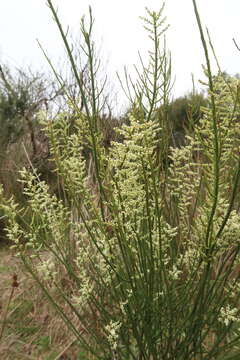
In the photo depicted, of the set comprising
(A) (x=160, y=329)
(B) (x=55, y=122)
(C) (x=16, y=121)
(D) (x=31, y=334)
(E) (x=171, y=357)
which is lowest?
(D) (x=31, y=334)

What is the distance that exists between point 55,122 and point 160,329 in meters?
0.85

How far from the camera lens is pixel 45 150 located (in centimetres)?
850

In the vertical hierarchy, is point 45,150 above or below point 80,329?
above

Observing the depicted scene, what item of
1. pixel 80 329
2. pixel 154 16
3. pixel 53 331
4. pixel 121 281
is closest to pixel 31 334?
pixel 53 331

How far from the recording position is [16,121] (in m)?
9.70

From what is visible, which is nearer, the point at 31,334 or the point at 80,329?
the point at 80,329

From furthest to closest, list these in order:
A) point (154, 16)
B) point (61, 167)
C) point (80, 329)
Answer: point (80, 329) < point (61, 167) < point (154, 16)

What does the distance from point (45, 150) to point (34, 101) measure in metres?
3.17

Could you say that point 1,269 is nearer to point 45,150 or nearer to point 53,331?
point 53,331

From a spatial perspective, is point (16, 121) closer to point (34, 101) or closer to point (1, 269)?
point (34, 101)

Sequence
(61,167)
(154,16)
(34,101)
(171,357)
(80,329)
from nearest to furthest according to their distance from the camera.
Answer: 1. (154,16)
2. (61,167)
3. (171,357)
4. (80,329)
5. (34,101)

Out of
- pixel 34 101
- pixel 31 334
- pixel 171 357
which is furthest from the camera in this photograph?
pixel 34 101

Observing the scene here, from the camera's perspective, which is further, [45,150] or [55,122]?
[45,150]

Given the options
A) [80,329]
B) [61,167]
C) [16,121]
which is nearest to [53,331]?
[80,329]
